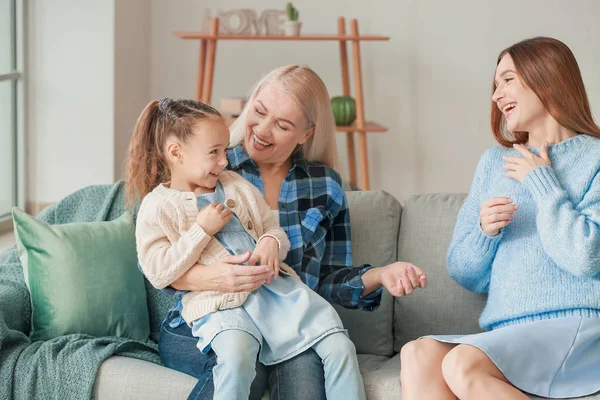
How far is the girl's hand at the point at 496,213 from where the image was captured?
2031 millimetres

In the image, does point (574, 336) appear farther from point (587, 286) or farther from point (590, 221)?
point (590, 221)

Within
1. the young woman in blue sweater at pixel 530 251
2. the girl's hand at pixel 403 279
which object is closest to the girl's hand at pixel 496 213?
the young woman in blue sweater at pixel 530 251

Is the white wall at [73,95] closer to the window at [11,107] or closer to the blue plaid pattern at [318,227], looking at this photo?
the window at [11,107]

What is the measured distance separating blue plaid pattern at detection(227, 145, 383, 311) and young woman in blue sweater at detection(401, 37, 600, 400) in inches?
10.7

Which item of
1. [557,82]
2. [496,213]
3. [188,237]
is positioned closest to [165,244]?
[188,237]

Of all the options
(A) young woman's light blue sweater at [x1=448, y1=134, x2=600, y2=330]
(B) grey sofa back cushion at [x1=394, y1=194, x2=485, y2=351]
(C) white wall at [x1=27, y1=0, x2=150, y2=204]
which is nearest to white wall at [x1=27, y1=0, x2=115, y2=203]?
(C) white wall at [x1=27, y1=0, x2=150, y2=204]

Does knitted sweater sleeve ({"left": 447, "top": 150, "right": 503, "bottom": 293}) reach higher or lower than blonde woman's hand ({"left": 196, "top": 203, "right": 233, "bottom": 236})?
lower

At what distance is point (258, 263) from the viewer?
1.99 metres

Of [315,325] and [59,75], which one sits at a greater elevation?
[59,75]

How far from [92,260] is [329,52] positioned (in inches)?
122

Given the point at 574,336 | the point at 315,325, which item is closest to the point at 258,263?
the point at 315,325

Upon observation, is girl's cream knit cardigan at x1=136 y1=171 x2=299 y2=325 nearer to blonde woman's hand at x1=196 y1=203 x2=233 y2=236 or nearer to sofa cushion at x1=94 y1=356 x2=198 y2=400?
blonde woman's hand at x1=196 y1=203 x2=233 y2=236

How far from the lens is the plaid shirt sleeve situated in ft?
7.13

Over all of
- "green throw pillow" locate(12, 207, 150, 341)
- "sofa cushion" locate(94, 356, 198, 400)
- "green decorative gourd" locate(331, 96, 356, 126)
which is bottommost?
"sofa cushion" locate(94, 356, 198, 400)
